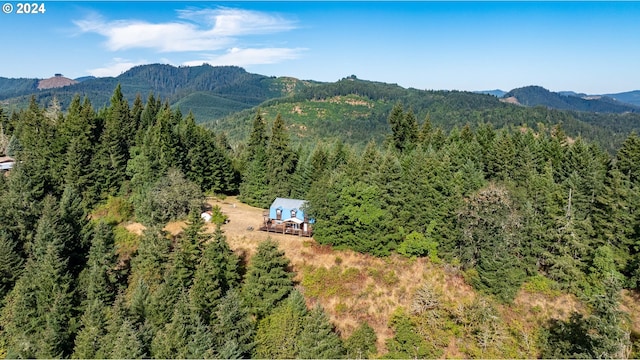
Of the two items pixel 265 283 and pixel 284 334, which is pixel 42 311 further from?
pixel 284 334

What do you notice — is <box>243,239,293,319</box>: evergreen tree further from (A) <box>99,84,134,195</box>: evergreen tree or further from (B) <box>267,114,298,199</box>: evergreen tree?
(A) <box>99,84,134,195</box>: evergreen tree

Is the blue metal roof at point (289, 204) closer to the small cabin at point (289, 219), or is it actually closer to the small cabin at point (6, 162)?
the small cabin at point (289, 219)

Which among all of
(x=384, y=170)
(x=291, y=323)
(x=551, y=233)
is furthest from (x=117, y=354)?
(x=551, y=233)

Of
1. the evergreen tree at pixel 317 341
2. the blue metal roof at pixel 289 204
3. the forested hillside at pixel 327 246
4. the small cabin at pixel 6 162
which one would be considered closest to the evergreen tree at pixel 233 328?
the forested hillside at pixel 327 246

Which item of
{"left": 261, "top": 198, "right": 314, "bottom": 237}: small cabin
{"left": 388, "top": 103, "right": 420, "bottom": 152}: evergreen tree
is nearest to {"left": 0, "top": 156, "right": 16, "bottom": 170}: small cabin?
{"left": 261, "top": 198, "right": 314, "bottom": 237}: small cabin

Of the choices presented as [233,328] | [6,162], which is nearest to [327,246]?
[233,328]

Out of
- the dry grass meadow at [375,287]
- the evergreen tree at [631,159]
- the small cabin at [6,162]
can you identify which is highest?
the evergreen tree at [631,159]
